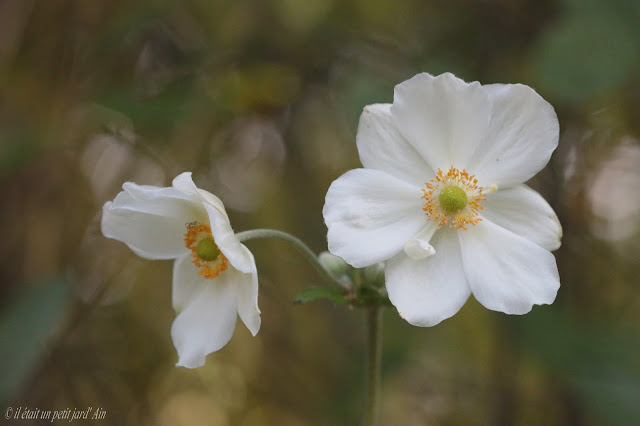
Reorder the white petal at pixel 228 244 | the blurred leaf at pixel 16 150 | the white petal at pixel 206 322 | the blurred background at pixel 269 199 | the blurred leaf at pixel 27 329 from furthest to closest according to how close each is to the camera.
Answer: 1. the blurred background at pixel 269 199
2. the blurred leaf at pixel 16 150
3. the blurred leaf at pixel 27 329
4. the white petal at pixel 206 322
5. the white petal at pixel 228 244

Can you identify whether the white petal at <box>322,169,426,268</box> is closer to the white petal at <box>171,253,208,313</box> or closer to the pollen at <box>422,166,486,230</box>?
the pollen at <box>422,166,486,230</box>

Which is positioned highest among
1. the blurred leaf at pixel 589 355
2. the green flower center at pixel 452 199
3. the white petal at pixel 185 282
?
the green flower center at pixel 452 199

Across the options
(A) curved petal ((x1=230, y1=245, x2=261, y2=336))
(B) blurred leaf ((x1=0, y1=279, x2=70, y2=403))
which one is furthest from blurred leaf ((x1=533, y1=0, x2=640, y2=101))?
(B) blurred leaf ((x1=0, y1=279, x2=70, y2=403))

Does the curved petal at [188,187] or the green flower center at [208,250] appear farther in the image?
the green flower center at [208,250]

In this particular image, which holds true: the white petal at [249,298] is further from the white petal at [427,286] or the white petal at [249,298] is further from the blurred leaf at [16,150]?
the blurred leaf at [16,150]

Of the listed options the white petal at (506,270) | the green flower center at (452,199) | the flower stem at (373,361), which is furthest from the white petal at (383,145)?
the flower stem at (373,361)

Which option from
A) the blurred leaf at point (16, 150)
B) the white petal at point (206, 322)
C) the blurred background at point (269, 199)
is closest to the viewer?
the white petal at point (206, 322)

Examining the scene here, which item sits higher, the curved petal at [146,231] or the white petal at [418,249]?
the white petal at [418,249]

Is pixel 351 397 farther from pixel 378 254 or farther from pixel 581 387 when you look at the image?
pixel 378 254
